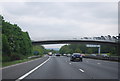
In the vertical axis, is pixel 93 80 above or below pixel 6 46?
below

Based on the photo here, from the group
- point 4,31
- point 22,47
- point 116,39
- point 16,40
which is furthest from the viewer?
point 116,39

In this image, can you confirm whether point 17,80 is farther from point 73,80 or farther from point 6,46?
point 6,46

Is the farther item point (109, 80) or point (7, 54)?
point (7, 54)

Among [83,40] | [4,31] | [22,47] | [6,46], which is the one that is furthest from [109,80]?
[83,40]

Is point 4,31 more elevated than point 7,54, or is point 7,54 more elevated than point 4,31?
point 4,31

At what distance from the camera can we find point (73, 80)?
11789 millimetres

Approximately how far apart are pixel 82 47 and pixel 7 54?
398 ft

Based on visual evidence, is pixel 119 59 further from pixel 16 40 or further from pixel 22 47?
pixel 22 47

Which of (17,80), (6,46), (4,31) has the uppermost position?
(4,31)

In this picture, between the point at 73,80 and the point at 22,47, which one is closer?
the point at 73,80

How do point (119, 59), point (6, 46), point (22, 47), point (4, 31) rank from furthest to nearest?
point (22, 47)
point (4, 31)
point (6, 46)
point (119, 59)

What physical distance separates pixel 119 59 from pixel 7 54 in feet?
66.1

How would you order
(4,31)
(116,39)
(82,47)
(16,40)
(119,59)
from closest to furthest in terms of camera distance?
(119,59)
(4,31)
(16,40)
(116,39)
(82,47)

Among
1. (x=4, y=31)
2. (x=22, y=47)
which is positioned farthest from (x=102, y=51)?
(x=4, y=31)
